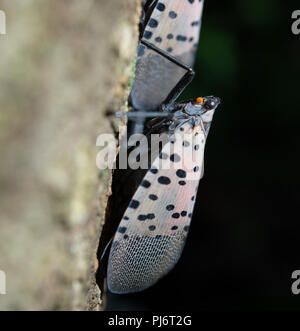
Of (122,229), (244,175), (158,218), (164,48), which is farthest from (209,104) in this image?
(244,175)

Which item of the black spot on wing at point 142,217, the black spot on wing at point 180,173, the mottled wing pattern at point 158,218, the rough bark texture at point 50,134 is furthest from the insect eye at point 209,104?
the rough bark texture at point 50,134

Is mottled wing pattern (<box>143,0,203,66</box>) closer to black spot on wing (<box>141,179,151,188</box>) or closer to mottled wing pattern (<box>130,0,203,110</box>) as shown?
mottled wing pattern (<box>130,0,203,110</box>)

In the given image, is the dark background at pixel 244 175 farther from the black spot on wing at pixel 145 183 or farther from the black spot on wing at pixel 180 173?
the black spot on wing at pixel 145 183

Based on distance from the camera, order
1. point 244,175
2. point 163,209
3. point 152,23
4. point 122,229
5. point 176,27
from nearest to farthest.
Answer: point 122,229 < point 163,209 < point 152,23 < point 176,27 < point 244,175

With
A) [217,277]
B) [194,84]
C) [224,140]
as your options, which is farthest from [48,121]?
[217,277]

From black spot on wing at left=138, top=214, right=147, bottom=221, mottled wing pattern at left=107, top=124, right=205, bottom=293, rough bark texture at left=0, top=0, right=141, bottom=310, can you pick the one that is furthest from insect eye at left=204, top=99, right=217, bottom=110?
rough bark texture at left=0, top=0, right=141, bottom=310

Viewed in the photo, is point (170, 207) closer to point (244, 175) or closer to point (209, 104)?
point (209, 104)
